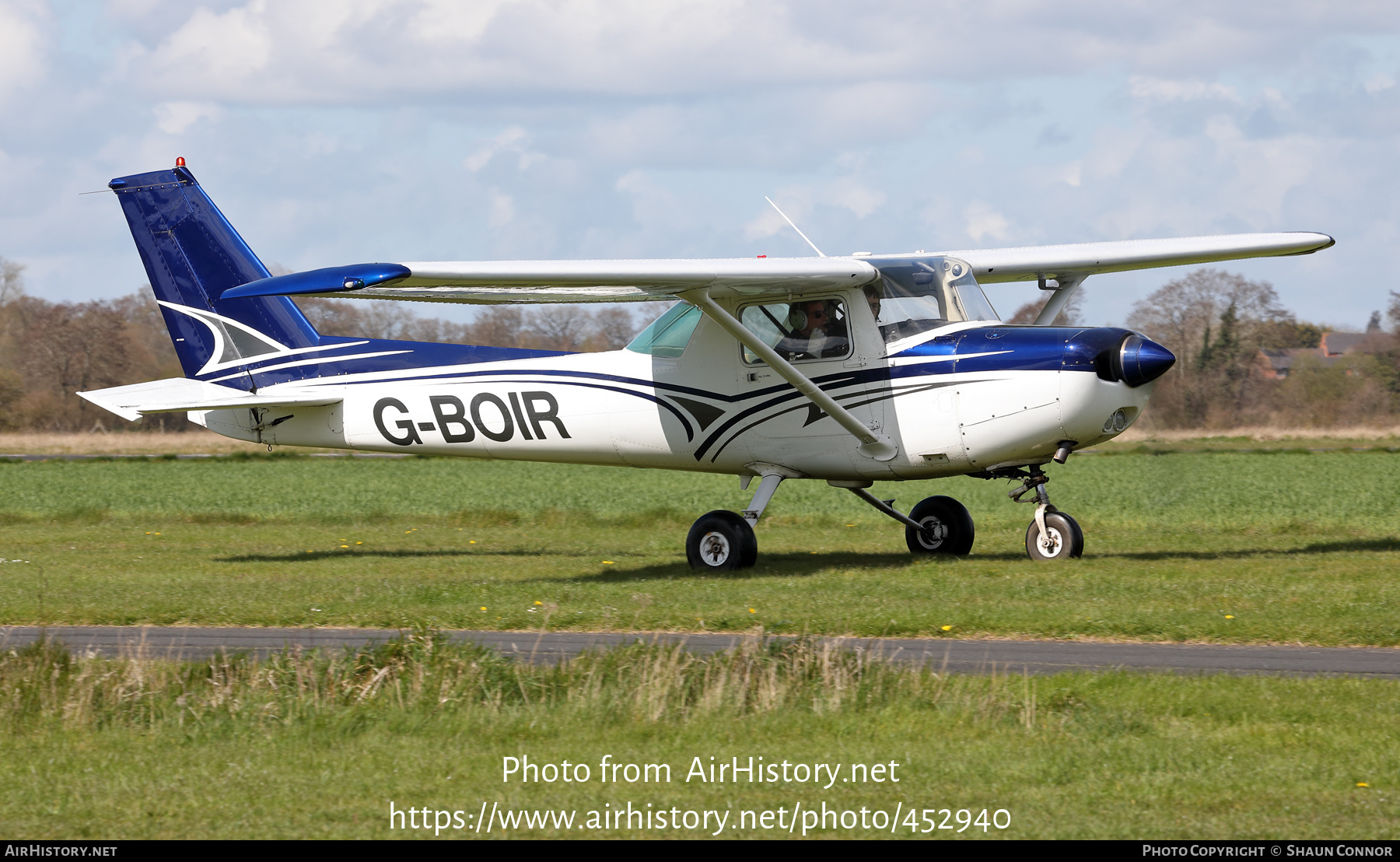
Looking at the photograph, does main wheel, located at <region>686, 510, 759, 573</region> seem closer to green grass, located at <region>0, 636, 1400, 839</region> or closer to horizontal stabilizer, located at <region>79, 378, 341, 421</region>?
horizontal stabilizer, located at <region>79, 378, 341, 421</region>

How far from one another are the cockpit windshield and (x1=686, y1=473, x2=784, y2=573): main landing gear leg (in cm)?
203

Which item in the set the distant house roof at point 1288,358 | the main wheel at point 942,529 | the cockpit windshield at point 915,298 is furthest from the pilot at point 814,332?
the distant house roof at point 1288,358

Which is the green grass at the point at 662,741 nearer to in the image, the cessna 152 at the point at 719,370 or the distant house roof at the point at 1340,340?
the cessna 152 at the point at 719,370

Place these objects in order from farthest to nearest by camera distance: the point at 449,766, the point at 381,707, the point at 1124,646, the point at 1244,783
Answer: the point at 1124,646 < the point at 381,707 < the point at 449,766 < the point at 1244,783

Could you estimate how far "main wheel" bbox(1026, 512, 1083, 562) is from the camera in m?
14.5

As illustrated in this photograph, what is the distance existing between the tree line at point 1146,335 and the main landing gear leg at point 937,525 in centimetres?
256

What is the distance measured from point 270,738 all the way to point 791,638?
347 centimetres

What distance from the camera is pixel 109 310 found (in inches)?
3024

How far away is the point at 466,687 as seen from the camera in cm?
820
